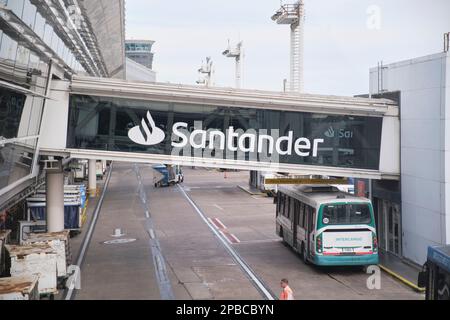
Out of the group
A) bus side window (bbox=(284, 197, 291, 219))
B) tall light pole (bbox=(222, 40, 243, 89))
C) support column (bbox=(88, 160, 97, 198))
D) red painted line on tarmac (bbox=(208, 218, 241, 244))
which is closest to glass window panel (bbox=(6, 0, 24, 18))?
bus side window (bbox=(284, 197, 291, 219))

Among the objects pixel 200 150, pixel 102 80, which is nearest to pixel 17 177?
pixel 102 80

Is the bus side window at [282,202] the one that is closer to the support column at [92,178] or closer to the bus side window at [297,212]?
the bus side window at [297,212]

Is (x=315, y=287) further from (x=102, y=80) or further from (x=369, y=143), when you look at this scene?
(x=102, y=80)

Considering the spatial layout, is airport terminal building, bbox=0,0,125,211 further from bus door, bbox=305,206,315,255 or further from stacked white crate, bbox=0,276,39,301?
bus door, bbox=305,206,315,255

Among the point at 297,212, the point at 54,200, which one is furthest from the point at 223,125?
the point at 54,200

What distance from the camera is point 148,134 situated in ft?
73.5

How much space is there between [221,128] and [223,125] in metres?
0.14

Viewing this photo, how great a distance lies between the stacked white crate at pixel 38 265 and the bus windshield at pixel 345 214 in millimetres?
9573

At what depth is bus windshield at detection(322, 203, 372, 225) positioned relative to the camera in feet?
69.7

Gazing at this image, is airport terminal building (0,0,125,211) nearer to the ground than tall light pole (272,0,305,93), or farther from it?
nearer to the ground

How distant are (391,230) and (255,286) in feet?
25.6

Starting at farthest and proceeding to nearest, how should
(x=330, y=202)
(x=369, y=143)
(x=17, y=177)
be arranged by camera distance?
(x=369, y=143) < (x=330, y=202) < (x=17, y=177)

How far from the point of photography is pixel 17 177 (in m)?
18.3

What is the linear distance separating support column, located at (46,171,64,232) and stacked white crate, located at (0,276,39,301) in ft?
27.1
